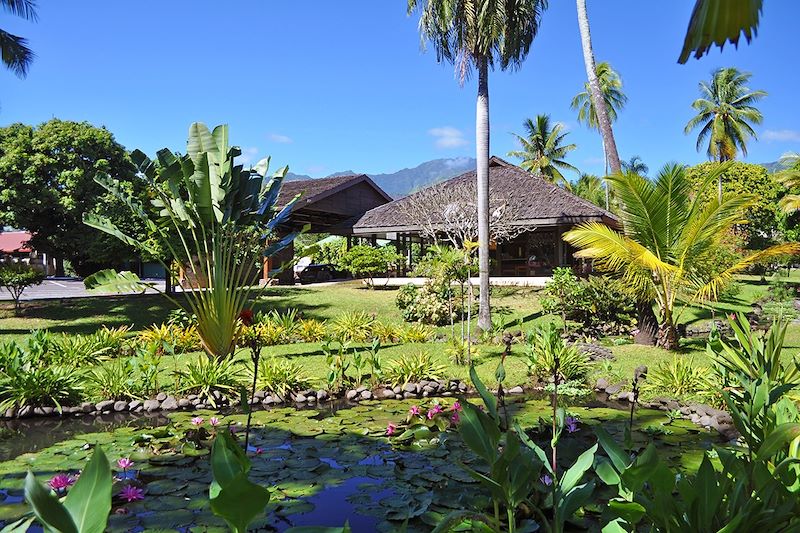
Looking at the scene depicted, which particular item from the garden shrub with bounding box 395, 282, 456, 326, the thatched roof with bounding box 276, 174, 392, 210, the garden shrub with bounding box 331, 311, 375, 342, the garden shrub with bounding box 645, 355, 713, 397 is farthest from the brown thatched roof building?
the garden shrub with bounding box 645, 355, 713, 397

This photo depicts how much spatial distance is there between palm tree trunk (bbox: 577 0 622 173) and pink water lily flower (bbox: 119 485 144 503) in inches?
387

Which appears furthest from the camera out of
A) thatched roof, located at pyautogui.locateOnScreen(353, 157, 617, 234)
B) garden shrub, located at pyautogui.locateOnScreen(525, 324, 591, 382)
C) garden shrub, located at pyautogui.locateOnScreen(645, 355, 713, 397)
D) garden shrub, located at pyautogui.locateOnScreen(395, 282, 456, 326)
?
thatched roof, located at pyautogui.locateOnScreen(353, 157, 617, 234)

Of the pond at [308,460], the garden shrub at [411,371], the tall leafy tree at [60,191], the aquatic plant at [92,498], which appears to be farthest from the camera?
the tall leafy tree at [60,191]

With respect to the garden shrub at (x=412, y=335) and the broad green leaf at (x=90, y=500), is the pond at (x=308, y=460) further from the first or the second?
the garden shrub at (x=412, y=335)

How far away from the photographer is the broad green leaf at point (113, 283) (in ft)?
27.8

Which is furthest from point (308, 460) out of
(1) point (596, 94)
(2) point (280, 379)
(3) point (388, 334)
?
(1) point (596, 94)

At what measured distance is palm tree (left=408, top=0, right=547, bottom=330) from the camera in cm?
1114

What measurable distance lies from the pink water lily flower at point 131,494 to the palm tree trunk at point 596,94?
387 inches

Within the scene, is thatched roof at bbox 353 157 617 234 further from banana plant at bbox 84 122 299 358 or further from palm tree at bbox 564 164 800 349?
banana plant at bbox 84 122 299 358

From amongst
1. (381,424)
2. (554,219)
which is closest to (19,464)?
(381,424)

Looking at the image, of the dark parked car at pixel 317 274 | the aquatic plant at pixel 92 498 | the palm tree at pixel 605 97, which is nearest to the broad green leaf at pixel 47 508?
the aquatic plant at pixel 92 498

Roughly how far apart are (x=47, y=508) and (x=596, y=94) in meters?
12.0

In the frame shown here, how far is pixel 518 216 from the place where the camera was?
1991cm

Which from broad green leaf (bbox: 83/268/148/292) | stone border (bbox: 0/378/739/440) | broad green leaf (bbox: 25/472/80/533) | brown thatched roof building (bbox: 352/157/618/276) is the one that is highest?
brown thatched roof building (bbox: 352/157/618/276)
